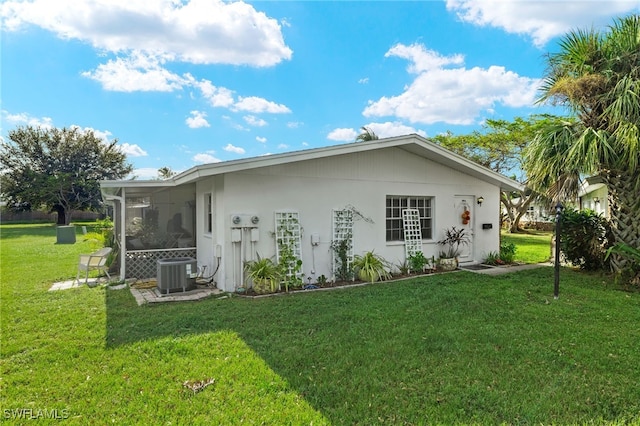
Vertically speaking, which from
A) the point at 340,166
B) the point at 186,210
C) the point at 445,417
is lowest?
the point at 445,417

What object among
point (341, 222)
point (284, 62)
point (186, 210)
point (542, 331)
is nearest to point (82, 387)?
point (542, 331)

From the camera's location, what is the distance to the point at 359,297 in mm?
7020

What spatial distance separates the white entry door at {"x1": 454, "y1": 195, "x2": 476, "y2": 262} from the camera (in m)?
10.9

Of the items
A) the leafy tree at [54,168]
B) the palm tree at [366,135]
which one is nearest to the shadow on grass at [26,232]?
the leafy tree at [54,168]

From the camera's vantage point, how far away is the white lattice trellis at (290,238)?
8102 millimetres

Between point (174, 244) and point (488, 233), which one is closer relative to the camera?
point (174, 244)

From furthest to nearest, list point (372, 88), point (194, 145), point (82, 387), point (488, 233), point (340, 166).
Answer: point (194, 145) < point (372, 88) < point (488, 233) < point (340, 166) < point (82, 387)

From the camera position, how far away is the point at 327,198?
28.8ft

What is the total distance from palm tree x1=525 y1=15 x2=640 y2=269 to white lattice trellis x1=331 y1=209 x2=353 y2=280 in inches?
184

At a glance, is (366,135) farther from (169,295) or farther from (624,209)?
(169,295)

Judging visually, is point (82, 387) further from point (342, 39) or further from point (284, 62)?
point (284, 62)

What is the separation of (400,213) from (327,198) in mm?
2400

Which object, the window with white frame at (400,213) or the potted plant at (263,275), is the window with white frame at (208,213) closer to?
the potted plant at (263,275)

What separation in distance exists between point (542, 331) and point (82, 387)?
5565 mm
